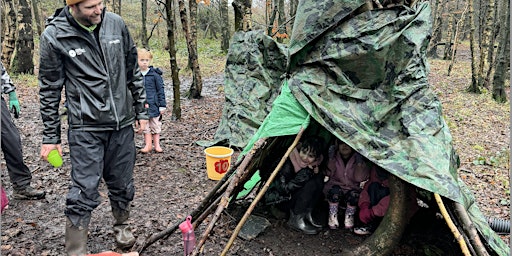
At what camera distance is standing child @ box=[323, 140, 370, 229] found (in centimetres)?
432

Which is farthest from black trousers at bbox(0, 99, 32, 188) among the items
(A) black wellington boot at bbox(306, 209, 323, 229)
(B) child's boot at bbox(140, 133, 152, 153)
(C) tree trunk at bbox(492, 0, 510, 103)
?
(C) tree trunk at bbox(492, 0, 510, 103)

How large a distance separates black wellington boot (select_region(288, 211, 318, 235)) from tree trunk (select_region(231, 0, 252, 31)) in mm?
5001

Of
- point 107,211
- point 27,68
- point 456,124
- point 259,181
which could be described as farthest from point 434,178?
point 27,68

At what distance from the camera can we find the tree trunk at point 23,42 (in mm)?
10828

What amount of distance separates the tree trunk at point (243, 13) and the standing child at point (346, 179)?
4568 millimetres

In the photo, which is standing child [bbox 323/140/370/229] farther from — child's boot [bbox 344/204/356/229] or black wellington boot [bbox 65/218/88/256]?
black wellington boot [bbox 65/218/88/256]

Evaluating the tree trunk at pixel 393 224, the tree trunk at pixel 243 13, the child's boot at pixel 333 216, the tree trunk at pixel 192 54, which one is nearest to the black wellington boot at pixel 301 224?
the child's boot at pixel 333 216

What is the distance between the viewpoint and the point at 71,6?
117 inches

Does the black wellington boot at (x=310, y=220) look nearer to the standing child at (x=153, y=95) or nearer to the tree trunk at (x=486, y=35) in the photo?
the standing child at (x=153, y=95)

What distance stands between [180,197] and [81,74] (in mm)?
2299

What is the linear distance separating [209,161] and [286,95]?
2044 millimetres

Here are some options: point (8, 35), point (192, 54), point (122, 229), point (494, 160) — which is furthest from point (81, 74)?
point (8, 35)

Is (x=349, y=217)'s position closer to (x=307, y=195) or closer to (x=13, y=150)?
(x=307, y=195)

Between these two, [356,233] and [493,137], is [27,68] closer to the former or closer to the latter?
[356,233]
